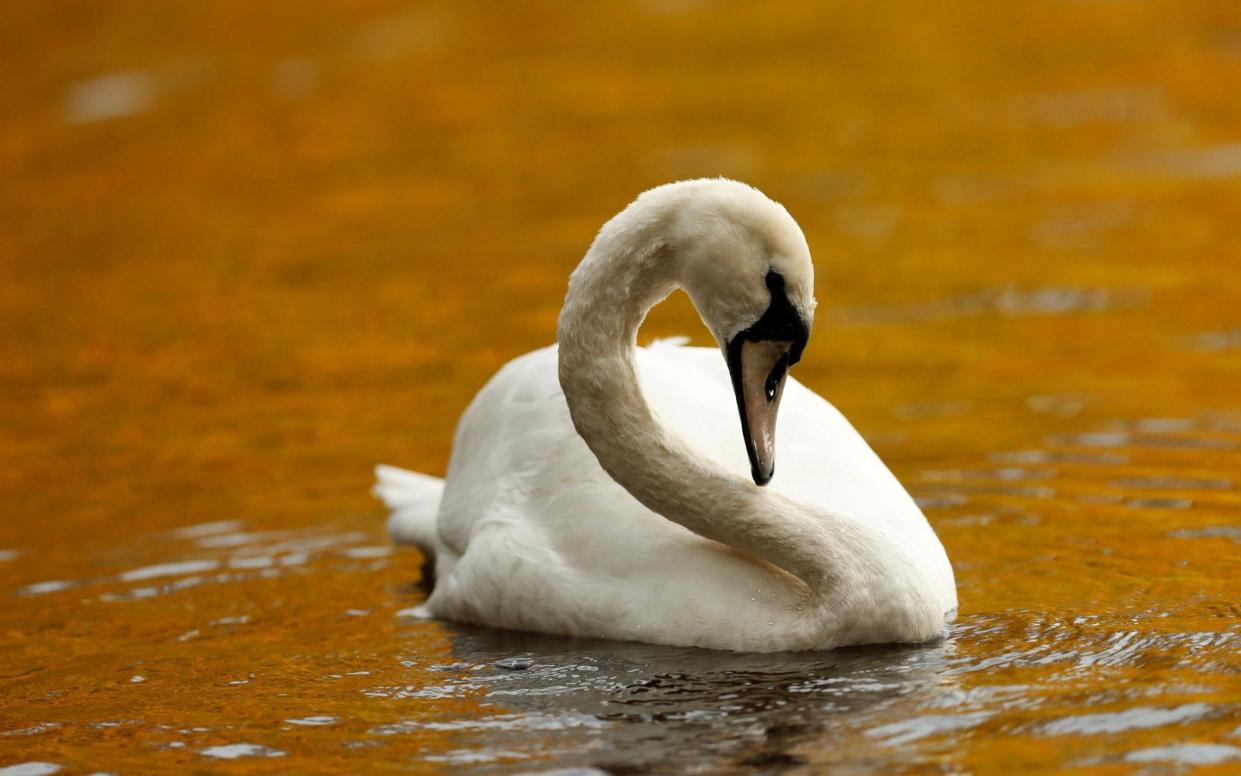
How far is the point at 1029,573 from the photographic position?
7484mm

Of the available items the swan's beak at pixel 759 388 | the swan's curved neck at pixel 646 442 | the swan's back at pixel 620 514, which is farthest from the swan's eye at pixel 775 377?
the swan's back at pixel 620 514

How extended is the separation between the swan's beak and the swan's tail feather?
2070mm

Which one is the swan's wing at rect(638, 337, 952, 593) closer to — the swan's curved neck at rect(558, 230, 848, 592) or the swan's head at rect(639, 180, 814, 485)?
the swan's curved neck at rect(558, 230, 848, 592)

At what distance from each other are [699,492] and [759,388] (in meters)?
0.44

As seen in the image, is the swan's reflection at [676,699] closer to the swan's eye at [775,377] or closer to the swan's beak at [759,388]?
the swan's beak at [759,388]

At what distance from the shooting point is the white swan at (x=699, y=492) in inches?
251

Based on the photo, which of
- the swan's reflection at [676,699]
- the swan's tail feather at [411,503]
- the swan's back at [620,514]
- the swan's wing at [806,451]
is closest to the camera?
the swan's reflection at [676,699]

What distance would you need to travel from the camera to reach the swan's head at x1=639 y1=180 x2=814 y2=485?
20.5 feet

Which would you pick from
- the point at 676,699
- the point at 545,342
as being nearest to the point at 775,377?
the point at 676,699


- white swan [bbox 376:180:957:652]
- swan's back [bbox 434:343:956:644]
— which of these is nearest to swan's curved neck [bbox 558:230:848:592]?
white swan [bbox 376:180:957:652]

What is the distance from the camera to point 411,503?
862 cm

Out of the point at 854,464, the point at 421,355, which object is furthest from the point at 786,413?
the point at 421,355

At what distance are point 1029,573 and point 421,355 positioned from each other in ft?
17.4

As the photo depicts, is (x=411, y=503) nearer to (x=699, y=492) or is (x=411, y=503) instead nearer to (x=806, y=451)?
(x=806, y=451)
